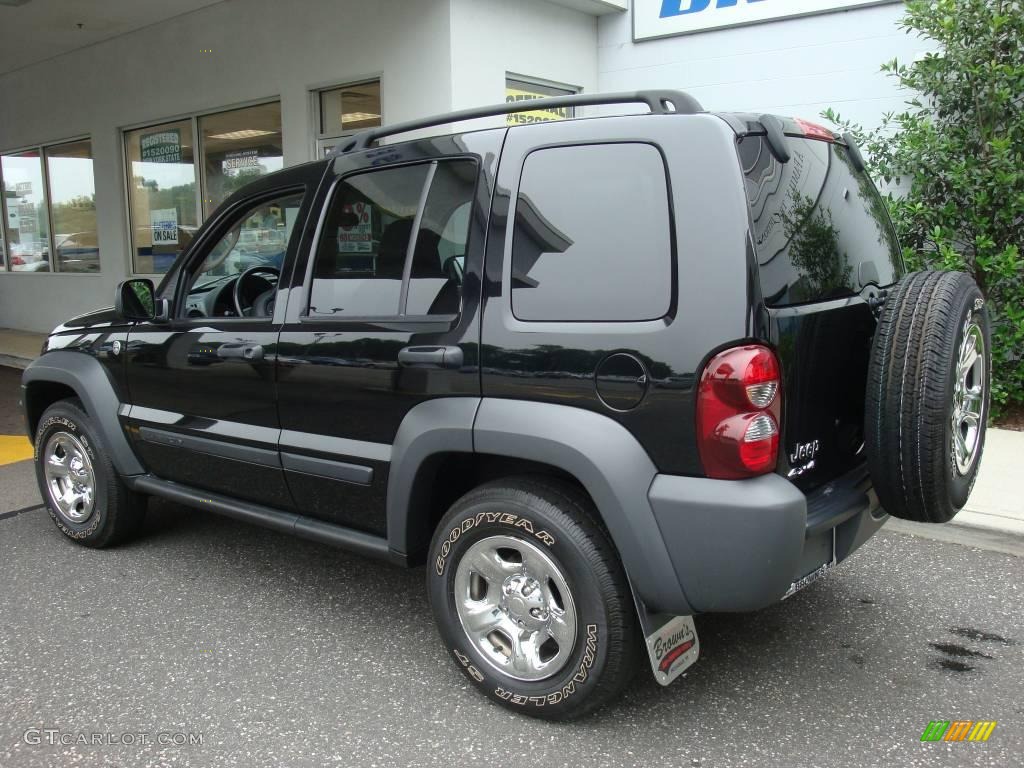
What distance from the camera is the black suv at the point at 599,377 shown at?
2443mm

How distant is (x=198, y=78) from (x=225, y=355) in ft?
25.8

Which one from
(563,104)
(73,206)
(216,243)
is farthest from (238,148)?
(563,104)

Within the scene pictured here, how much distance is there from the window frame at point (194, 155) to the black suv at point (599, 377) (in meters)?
6.35

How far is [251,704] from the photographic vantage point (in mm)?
2969

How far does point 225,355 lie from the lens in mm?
3605

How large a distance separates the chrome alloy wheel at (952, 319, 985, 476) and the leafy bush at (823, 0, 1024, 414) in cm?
374

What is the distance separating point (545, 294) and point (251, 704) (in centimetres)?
173

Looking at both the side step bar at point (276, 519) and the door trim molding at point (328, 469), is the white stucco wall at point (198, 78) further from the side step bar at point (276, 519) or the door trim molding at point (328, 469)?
the door trim molding at point (328, 469)

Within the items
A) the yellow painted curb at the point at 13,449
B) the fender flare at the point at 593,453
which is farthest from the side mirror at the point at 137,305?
the yellow painted curb at the point at 13,449

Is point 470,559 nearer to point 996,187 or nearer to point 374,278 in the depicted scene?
point 374,278

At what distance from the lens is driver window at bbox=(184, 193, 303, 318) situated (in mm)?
3774

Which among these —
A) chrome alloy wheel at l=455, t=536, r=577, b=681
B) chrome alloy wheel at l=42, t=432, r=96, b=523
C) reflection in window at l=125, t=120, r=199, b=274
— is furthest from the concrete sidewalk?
reflection in window at l=125, t=120, r=199, b=274

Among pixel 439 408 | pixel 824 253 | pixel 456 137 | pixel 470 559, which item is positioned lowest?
pixel 470 559

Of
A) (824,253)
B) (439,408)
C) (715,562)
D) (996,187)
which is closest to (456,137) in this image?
(439,408)
